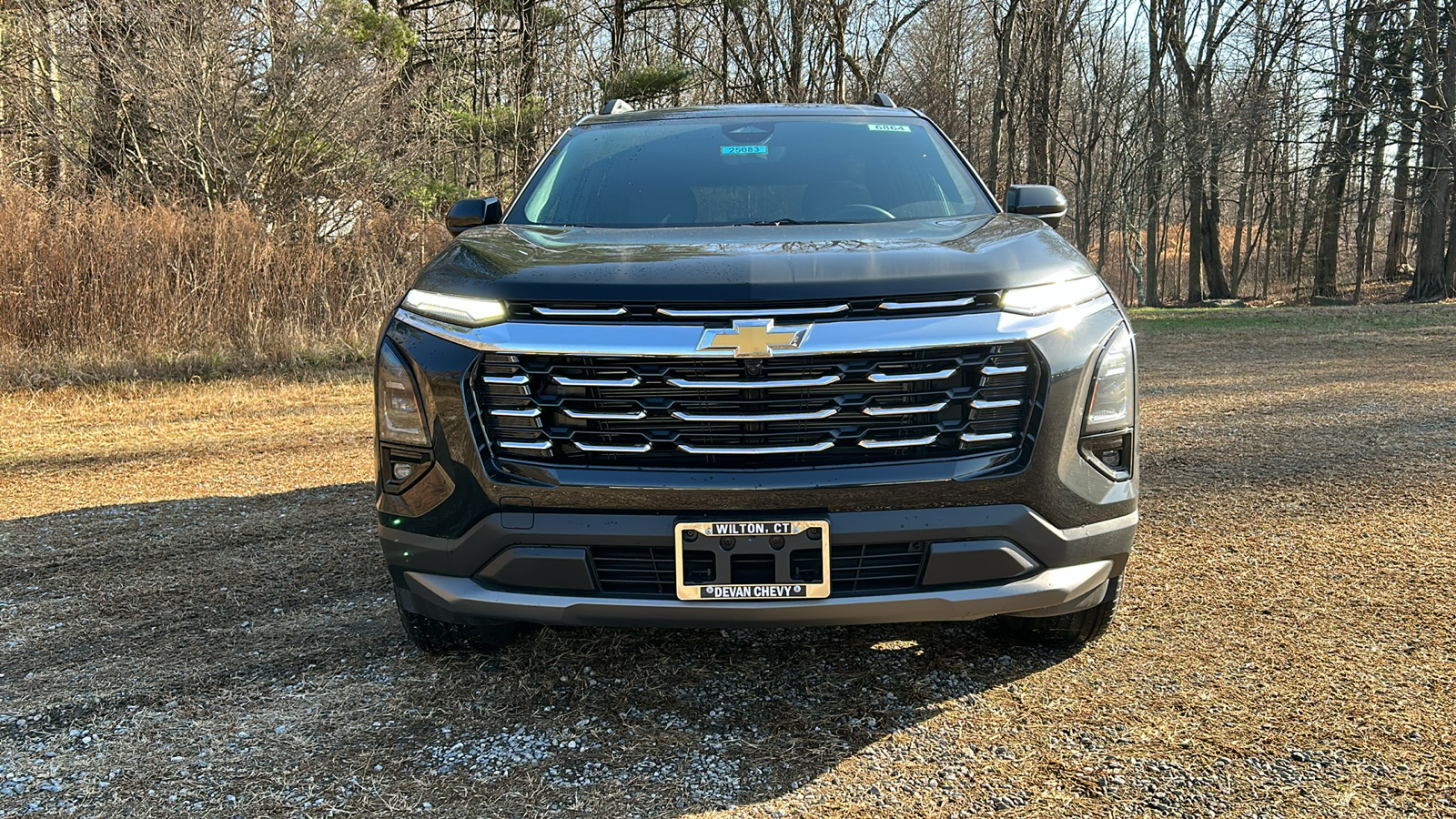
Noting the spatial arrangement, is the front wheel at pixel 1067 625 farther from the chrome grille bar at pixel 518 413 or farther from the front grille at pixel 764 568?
the chrome grille bar at pixel 518 413

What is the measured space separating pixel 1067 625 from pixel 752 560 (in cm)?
117

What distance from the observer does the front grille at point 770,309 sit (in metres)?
2.43

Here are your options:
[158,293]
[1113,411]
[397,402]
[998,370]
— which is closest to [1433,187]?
[158,293]

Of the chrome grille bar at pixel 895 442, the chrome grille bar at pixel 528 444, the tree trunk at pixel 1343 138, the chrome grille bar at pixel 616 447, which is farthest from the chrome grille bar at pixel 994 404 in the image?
the tree trunk at pixel 1343 138

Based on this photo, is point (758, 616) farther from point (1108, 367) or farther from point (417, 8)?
point (417, 8)

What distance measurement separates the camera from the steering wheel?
353 cm

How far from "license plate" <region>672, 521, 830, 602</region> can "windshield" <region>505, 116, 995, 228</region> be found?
4.12 ft

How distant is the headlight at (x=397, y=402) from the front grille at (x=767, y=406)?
230 millimetres

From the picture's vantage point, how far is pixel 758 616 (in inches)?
97.0

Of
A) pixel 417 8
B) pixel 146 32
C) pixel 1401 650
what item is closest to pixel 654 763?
pixel 1401 650

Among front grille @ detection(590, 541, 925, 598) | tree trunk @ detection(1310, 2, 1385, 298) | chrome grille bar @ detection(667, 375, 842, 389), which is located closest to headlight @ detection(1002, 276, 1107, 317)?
chrome grille bar @ detection(667, 375, 842, 389)

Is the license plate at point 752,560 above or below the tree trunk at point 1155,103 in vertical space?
below

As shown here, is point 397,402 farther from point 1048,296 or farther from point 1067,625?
point 1067,625

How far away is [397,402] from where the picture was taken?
2648mm
